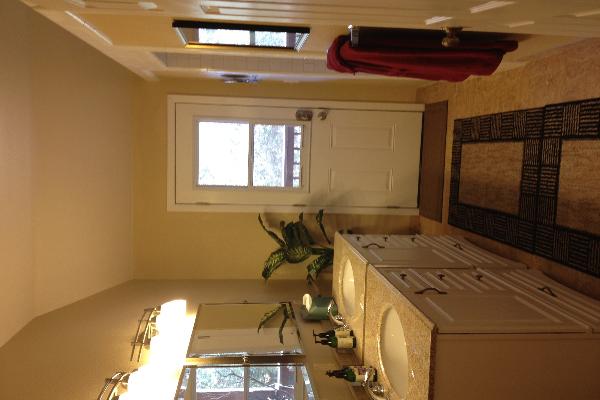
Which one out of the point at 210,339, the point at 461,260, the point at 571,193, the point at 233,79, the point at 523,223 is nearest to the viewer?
the point at 571,193

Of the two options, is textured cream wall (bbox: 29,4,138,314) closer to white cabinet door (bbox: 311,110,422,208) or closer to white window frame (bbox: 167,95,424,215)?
white window frame (bbox: 167,95,424,215)

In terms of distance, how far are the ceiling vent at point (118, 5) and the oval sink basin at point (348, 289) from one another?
152 cm

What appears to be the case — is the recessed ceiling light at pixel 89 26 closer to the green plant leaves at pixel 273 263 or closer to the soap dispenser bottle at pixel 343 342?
the soap dispenser bottle at pixel 343 342

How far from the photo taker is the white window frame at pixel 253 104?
12.0ft

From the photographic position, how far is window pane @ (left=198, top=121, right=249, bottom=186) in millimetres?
3771

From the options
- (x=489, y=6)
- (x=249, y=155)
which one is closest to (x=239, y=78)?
(x=249, y=155)

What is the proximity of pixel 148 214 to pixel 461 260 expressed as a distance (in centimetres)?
256

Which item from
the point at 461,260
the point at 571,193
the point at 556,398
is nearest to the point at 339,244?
the point at 461,260

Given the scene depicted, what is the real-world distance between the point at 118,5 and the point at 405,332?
123cm

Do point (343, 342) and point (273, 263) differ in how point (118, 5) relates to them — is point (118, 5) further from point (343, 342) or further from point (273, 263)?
point (273, 263)

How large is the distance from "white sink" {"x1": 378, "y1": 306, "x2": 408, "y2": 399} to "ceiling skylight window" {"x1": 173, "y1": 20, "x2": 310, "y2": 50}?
1.14m

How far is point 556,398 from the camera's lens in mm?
1244

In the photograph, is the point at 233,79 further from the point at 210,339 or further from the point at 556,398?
the point at 556,398

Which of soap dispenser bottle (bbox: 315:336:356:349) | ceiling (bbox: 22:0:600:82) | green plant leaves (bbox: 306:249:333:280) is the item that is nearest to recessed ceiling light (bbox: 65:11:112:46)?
ceiling (bbox: 22:0:600:82)
